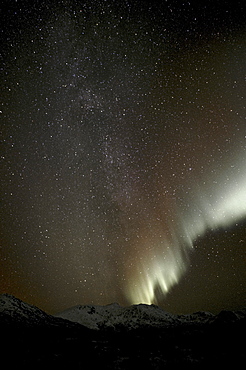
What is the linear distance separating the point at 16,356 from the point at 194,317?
5609 cm

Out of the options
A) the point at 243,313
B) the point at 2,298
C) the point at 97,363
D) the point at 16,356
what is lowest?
the point at 243,313

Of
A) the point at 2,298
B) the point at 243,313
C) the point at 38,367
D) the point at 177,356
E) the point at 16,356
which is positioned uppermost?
the point at 2,298

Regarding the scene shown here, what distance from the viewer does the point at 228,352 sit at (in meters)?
18.9

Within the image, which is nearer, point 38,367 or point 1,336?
point 38,367

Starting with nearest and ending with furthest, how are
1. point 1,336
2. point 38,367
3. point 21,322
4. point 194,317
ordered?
point 38,367, point 1,336, point 21,322, point 194,317

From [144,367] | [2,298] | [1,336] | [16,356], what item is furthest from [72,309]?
[144,367]

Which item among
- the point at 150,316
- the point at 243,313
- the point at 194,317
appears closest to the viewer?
the point at 243,313

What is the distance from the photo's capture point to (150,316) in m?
67.8

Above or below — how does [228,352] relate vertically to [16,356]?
below

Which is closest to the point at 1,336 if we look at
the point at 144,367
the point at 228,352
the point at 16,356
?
the point at 16,356

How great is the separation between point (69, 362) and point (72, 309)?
58348mm

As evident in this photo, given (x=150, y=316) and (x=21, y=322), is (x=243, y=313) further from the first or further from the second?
(x=21, y=322)

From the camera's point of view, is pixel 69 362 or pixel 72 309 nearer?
pixel 69 362

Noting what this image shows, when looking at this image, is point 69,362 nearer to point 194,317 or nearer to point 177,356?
point 177,356
